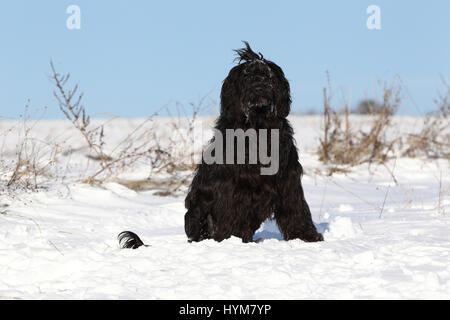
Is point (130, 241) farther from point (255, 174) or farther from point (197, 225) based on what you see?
point (255, 174)

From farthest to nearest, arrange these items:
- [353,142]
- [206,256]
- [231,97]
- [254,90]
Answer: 1. [353,142]
2. [231,97]
3. [254,90]
4. [206,256]

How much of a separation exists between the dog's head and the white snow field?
3.88 ft

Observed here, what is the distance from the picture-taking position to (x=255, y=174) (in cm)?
523

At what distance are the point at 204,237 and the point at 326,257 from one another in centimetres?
144

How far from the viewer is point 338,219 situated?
6.18 meters

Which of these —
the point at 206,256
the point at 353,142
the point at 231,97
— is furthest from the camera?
the point at 353,142

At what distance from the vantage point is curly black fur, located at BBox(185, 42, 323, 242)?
16.9 ft

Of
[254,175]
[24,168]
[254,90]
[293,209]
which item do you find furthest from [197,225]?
[24,168]

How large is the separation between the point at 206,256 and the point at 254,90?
1484 millimetres

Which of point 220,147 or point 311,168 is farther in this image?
point 311,168

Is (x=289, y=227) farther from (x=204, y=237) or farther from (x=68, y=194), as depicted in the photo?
(x=68, y=194)

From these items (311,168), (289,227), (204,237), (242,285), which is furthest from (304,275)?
(311,168)

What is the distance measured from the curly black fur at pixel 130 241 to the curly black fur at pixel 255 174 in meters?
0.72

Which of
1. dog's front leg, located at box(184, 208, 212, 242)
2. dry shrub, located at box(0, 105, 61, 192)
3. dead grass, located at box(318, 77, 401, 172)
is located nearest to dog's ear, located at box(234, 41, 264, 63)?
dog's front leg, located at box(184, 208, 212, 242)
